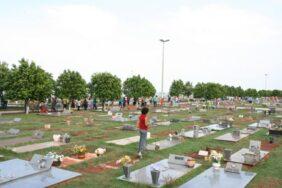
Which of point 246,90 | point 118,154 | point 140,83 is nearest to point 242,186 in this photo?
point 118,154

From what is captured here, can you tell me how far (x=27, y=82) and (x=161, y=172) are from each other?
2630 cm

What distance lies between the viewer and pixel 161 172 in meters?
11.6

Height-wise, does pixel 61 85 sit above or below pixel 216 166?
above

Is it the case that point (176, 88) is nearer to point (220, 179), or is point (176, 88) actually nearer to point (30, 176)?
point (220, 179)

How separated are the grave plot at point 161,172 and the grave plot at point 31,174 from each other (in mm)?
2123

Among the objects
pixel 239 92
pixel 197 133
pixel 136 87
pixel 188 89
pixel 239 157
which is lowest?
pixel 239 157

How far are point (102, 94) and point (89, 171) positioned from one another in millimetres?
31399

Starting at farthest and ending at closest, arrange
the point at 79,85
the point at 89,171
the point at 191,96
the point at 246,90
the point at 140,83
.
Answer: the point at 246,90 → the point at 191,96 → the point at 140,83 → the point at 79,85 → the point at 89,171

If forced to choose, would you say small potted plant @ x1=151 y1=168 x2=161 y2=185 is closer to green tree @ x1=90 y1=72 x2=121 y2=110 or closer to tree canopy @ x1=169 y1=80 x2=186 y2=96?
green tree @ x1=90 y1=72 x2=121 y2=110

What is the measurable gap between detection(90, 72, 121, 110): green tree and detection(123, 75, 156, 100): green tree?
44.9 ft

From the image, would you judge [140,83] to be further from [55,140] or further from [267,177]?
[267,177]

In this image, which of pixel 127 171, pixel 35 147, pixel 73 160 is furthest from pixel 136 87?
pixel 127 171

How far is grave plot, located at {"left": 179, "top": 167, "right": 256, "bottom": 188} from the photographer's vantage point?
10297mm

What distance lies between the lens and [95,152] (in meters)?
14.3
